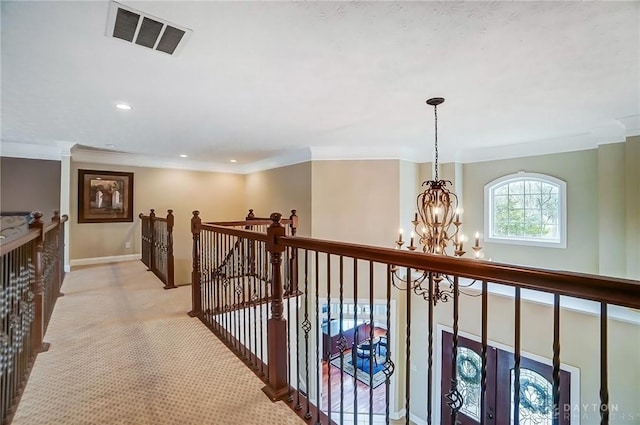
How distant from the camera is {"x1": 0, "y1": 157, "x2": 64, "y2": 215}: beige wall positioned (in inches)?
182

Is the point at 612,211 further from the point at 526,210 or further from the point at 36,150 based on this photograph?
the point at 36,150

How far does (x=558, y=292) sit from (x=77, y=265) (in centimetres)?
716

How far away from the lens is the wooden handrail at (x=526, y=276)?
79cm

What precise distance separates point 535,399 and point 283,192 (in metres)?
5.12

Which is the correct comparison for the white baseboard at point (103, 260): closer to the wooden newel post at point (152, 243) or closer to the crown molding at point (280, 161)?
the wooden newel post at point (152, 243)

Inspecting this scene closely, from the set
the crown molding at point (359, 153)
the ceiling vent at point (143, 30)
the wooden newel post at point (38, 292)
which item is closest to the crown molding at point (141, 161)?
the crown molding at point (359, 153)

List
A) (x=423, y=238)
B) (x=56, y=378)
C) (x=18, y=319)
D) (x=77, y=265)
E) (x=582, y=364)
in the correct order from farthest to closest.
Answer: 1. (x=77, y=265)
2. (x=582, y=364)
3. (x=423, y=238)
4. (x=56, y=378)
5. (x=18, y=319)

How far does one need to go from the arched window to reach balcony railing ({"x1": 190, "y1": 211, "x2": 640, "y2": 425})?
0.88 metres

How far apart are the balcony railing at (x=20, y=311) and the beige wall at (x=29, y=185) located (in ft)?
9.28

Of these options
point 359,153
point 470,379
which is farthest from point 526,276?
point 470,379

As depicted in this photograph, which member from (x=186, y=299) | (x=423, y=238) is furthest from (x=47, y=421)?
(x=423, y=238)

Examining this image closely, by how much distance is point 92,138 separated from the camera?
4.50 meters

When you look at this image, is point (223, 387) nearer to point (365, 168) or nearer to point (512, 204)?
point (365, 168)

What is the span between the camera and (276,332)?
198 centimetres
